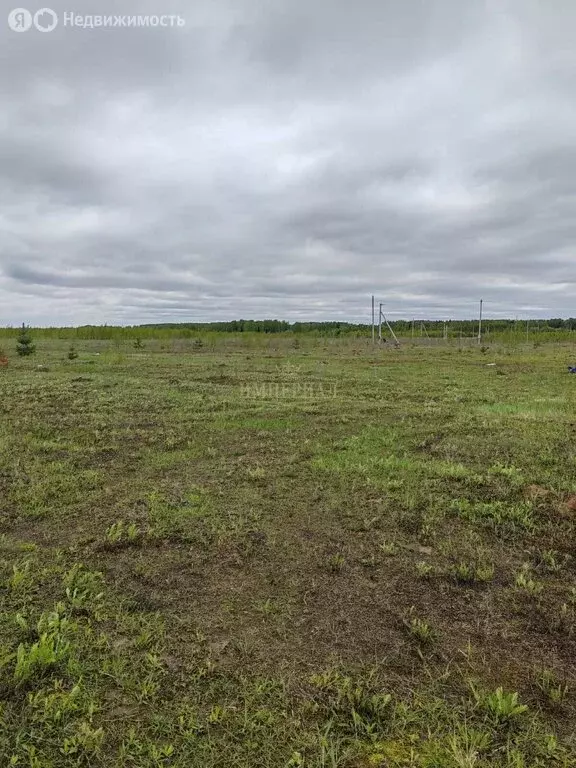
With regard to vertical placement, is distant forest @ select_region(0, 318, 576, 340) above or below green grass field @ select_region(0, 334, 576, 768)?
above

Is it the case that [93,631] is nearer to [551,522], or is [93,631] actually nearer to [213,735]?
[213,735]

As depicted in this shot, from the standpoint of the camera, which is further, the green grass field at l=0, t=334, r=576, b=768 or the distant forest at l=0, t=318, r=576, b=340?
the distant forest at l=0, t=318, r=576, b=340

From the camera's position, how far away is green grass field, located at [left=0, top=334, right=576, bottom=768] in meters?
1.93

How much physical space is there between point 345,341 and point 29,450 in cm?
3629

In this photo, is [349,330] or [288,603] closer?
[288,603]

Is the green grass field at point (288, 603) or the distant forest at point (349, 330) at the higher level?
the distant forest at point (349, 330)

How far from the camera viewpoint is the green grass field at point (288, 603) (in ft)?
6.34

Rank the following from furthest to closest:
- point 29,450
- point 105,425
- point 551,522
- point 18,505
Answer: point 105,425
point 29,450
point 18,505
point 551,522

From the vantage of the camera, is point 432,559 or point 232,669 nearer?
point 232,669

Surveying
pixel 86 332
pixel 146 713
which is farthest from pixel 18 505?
pixel 86 332

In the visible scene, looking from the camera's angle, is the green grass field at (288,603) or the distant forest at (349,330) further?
the distant forest at (349,330)

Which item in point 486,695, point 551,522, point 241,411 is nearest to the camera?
point 486,695

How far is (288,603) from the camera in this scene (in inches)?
112

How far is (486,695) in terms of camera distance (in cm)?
211
